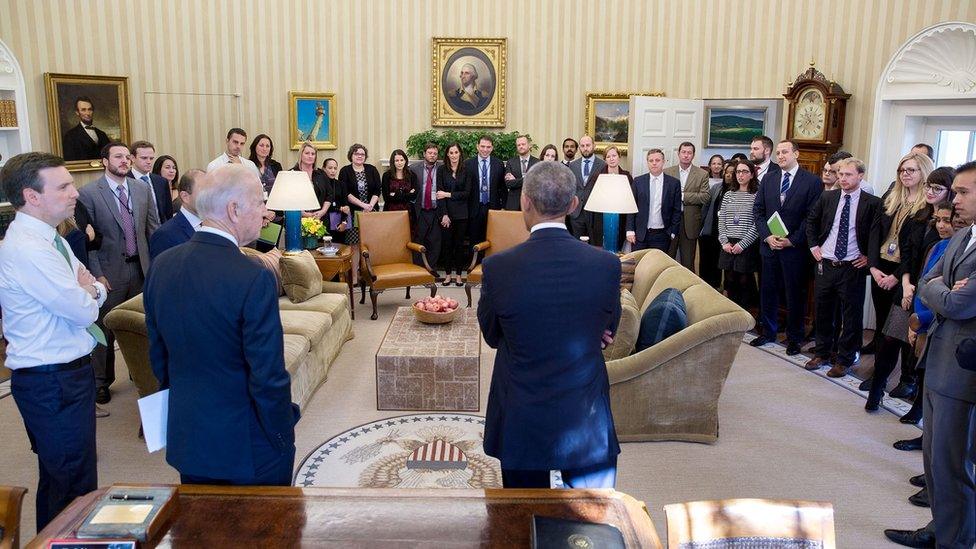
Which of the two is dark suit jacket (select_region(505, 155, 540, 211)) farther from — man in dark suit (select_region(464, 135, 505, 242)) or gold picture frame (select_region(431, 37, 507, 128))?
gold picture frame (select_region(431, 37, 507, 128))

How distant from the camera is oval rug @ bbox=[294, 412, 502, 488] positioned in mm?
4094

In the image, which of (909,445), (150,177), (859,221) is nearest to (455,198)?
(150,177)

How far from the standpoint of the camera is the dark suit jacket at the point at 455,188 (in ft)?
29.0

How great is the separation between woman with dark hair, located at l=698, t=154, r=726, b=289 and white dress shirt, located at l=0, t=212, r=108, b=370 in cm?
605

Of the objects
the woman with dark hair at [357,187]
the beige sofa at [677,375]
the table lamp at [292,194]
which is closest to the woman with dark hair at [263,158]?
the woman with dark hair at [357,187]

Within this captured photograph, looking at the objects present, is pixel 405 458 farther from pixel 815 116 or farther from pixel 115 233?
pixel 815 116

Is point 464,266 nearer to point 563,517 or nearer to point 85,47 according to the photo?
point 85,47

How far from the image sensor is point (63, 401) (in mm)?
2867

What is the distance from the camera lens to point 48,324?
2807 mm

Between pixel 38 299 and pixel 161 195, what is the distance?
3652 mm

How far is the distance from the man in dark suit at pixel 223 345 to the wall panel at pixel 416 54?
797 centimetres

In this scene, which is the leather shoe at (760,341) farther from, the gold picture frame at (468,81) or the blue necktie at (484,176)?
the gold picture frame at (468,81)

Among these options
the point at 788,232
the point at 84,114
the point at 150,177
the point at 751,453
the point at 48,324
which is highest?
the point at 84,114

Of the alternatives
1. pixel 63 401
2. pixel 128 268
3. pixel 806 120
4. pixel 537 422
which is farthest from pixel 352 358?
pixel 806 120
